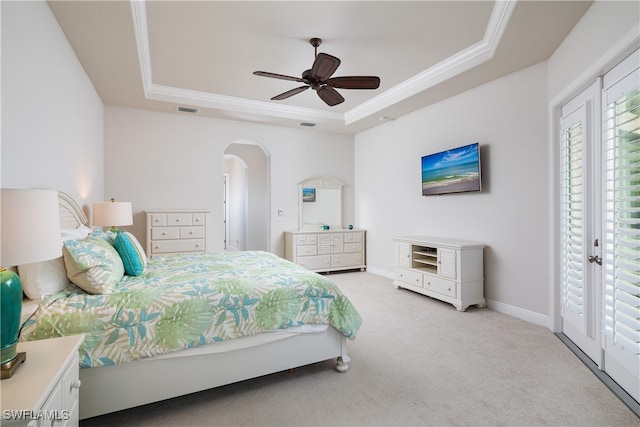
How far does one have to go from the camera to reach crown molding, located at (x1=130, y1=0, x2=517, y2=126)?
2.78 metres

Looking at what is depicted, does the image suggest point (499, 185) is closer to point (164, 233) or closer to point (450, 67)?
point (450, 67)

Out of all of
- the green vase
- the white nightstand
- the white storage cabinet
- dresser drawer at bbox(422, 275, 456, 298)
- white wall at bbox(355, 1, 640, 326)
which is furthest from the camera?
dresser drawer at bbox(422, 275, 456, 298)

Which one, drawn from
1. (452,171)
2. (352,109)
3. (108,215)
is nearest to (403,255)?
(452,171)

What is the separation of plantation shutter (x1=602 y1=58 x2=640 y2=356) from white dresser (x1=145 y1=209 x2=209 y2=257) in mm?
4456

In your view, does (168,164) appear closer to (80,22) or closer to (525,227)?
(80,22)

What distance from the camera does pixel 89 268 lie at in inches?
74.0

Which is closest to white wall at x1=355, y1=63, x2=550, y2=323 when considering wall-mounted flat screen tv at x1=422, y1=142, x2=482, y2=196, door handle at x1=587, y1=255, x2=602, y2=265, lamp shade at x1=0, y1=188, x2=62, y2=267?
wall-mounted flat screen tv at x1=422, y1=142, x2=482, y2=196

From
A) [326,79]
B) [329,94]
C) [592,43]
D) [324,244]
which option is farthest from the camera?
[324,244]

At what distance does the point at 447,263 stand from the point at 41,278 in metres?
3.74

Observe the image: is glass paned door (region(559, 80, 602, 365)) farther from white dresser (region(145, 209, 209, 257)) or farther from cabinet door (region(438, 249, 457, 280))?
white dresser (region(145, 209, 209, 257))

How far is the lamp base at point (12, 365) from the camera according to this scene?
3.54ft

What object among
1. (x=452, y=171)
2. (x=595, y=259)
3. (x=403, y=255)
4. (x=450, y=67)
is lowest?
(x=403, y=255)

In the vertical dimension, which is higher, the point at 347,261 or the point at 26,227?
Result: the point at 26,227

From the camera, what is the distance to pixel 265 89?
447 centimetres
